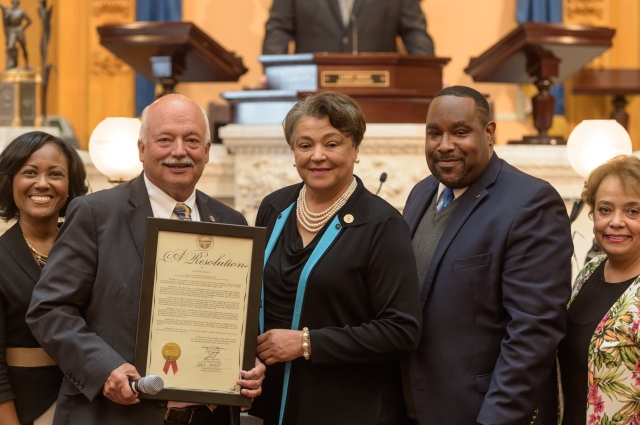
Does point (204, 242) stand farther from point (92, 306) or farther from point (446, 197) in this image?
point (446, 197)

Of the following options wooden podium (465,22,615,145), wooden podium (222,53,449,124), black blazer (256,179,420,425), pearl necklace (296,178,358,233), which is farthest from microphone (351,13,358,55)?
black blazer (256,179,420,425)

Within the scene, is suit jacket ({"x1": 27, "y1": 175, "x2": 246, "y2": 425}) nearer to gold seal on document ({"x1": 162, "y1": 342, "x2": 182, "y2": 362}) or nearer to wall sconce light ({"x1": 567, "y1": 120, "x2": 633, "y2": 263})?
gold seal on document ({"x1": 162, "y1": 342, "x2": 182, "y2": 362})

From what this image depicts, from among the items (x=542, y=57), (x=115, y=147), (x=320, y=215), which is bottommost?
(x=320, y=215)

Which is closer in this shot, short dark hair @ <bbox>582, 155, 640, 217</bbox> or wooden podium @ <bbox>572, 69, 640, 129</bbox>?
short dark hair @ <bbox>582, 155, 640, 217</bbox>

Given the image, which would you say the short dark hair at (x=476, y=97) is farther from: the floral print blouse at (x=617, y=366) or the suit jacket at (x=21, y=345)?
the suit jacket at (x=21, y=345)

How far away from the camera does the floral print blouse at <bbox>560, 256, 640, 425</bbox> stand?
243cm

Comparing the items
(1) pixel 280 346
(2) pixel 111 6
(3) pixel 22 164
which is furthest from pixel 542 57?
(2) pixel 111 6

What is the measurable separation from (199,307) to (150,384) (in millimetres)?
264

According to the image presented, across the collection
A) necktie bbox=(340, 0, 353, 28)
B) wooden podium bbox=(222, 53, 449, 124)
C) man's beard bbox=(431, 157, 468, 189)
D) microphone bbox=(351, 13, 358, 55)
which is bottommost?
man's beard bbox=(431, 157, 468, 189)

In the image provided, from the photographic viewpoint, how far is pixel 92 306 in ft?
8.03

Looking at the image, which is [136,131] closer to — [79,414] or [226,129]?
[226,129]

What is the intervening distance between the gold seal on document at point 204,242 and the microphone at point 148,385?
0.39 meters

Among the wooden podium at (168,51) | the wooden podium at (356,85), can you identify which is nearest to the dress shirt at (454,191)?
the wooden podium at (356,85)

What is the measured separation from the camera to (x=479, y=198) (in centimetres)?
270
